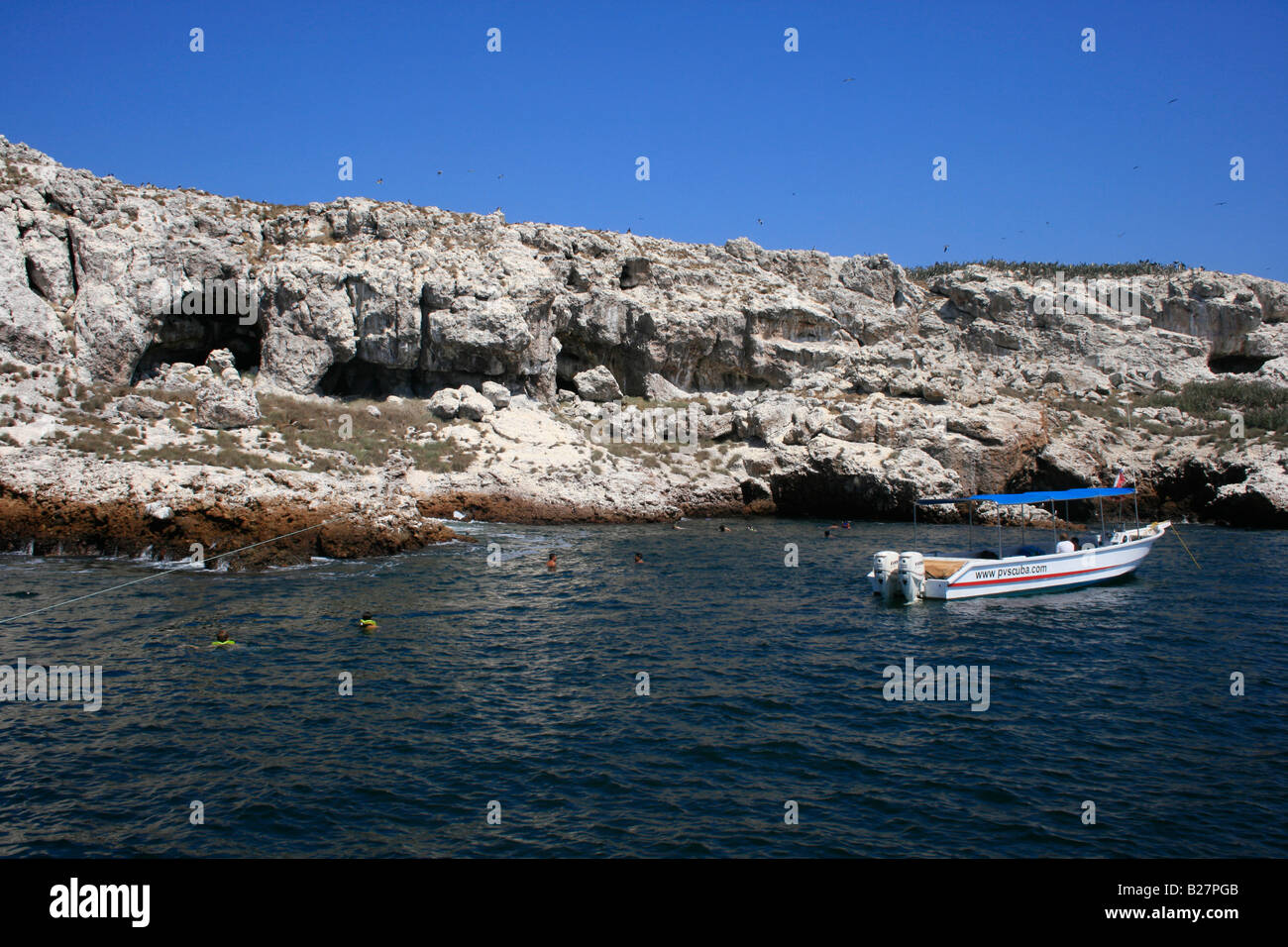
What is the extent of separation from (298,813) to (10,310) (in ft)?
119

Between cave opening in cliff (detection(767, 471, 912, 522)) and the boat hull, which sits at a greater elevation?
cave opening in cliff (detection(767, 471, 912, 522))

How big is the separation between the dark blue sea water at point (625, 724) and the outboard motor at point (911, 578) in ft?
2.59

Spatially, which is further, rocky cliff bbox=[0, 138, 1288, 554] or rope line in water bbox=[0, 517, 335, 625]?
rocky cliff bbox=[0, 138, 1288, 554]

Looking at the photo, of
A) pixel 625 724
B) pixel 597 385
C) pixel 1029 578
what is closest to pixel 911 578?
pixel 1029 578

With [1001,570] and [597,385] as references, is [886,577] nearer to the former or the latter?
[1001,570]

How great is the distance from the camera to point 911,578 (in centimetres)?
2238

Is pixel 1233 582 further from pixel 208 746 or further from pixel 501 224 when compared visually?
pixel 501 224

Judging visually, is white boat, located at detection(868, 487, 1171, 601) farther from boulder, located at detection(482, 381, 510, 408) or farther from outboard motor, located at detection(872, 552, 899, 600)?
boulder, located at detection(482, 381, 510, 408)

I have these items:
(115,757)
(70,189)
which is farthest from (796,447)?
(70,189)

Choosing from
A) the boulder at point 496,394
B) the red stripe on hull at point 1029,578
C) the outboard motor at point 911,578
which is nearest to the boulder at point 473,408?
the boulder at point 496,394

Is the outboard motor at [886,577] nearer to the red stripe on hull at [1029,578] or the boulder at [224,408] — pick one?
the red stripe on hull at [1029,578]

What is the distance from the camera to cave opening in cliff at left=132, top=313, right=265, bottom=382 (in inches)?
1636

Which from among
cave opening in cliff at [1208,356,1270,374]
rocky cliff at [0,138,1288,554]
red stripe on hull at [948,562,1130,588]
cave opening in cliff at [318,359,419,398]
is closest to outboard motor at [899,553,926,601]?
red stripe on hull at [948,562,1130,588]

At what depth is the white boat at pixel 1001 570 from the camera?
22.7 m
